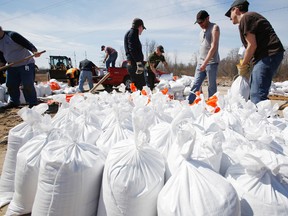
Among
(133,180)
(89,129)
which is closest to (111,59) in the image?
(89,129)

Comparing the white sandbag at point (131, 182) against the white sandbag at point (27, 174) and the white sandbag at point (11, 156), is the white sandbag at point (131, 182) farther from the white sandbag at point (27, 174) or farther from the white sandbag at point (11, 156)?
the white sandbag at point (11, 156)

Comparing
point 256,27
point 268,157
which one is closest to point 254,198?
point 268,157

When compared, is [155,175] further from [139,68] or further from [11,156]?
[139,68]

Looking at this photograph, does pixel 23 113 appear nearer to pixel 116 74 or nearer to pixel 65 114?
pixel 65 114

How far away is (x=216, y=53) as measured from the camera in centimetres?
353

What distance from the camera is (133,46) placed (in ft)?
13.6

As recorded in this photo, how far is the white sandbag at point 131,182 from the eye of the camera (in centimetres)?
101

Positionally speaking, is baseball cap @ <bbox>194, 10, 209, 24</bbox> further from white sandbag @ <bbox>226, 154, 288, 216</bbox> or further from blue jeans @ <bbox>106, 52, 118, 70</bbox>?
blue jeans @ <bbox>106, 52, 118, 70</bbox>

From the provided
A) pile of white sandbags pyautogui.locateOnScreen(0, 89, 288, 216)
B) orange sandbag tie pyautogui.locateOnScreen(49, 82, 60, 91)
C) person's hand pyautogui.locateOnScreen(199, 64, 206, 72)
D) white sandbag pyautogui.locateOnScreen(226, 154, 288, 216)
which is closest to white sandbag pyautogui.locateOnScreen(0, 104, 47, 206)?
pile of white sandbags pyautogui.locateOnScreen(0, 89, 288, 216)

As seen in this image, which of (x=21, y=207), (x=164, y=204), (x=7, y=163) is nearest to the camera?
(x=164, y=204)

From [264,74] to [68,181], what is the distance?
2.33 metres

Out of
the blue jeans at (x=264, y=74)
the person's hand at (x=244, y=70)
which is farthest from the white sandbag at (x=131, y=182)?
the person's hand at (x=244, y=70)

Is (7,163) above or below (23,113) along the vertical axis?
below

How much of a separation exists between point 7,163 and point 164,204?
1.21 m
